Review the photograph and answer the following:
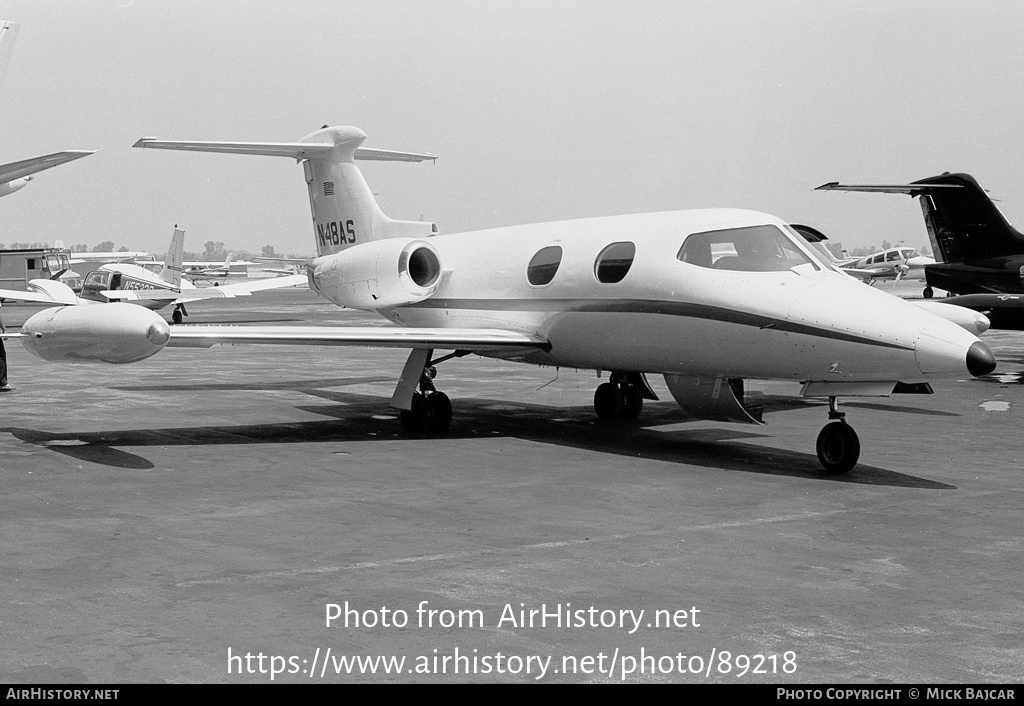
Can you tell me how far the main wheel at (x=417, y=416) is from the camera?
523 inches

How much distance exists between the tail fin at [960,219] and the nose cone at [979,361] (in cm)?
1416

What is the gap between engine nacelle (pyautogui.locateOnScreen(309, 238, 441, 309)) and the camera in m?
14.5

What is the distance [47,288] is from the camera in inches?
1133

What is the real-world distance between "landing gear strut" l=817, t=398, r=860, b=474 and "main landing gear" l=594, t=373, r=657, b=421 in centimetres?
431

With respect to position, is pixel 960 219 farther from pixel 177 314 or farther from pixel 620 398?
pixel 177 314

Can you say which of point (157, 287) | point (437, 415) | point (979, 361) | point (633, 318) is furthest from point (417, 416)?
point (157, 287)

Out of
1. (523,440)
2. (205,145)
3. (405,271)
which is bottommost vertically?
(523,440)

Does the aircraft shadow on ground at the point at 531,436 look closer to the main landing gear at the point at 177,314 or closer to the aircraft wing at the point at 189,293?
the aircraft wing at the point at 189,293

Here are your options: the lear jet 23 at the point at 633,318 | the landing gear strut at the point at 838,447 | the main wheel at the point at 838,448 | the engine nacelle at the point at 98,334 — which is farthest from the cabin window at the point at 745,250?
the engine nacelle at the point at 98,334

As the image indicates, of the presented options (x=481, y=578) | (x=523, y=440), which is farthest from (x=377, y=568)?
(x=523, y=440)

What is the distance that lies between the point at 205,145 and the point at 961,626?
12.3 m

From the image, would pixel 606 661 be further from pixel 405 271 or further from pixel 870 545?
pixel 405 271

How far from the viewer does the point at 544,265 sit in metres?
13.3

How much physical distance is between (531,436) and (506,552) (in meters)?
5.85
